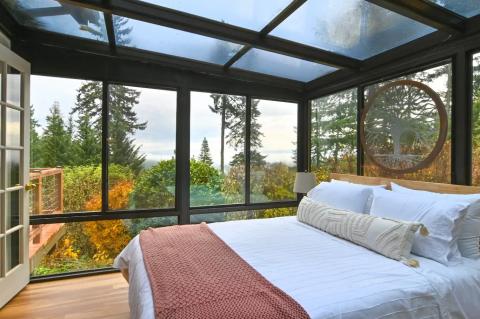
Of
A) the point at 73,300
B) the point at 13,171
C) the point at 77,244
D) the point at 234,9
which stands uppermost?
the point at 234,9

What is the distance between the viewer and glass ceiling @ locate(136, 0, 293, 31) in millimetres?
2039

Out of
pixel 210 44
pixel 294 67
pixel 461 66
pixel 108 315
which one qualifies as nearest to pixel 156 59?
pixel 210 44

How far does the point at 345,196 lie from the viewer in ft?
8.04

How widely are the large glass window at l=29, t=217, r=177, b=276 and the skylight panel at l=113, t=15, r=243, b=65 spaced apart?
2020mm

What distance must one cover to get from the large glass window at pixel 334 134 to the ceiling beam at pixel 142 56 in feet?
2.05

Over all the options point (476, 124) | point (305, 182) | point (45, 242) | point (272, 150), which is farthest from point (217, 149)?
point (476, 124)

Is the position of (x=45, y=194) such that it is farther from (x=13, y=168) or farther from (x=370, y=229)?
(x=370, y=229)

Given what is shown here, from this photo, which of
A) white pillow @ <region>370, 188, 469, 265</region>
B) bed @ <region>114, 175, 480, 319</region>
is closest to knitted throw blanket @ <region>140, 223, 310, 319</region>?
bed @ <region>114, 175, 480, 319</region>

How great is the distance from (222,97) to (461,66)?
8.29 feet

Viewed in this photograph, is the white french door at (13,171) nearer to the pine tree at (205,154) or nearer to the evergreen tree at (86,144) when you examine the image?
the evergreen tree at (86,144)

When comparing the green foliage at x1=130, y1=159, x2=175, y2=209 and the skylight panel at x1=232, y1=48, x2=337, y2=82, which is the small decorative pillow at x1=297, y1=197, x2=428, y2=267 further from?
the green foliage at x1=130, y1=159, x2=175, y2=209

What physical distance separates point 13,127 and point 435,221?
11.9ft

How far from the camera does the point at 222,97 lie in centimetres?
365

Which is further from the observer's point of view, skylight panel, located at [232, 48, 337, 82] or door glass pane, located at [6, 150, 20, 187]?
skylight panel, located at [232, 48, 337, 82]
